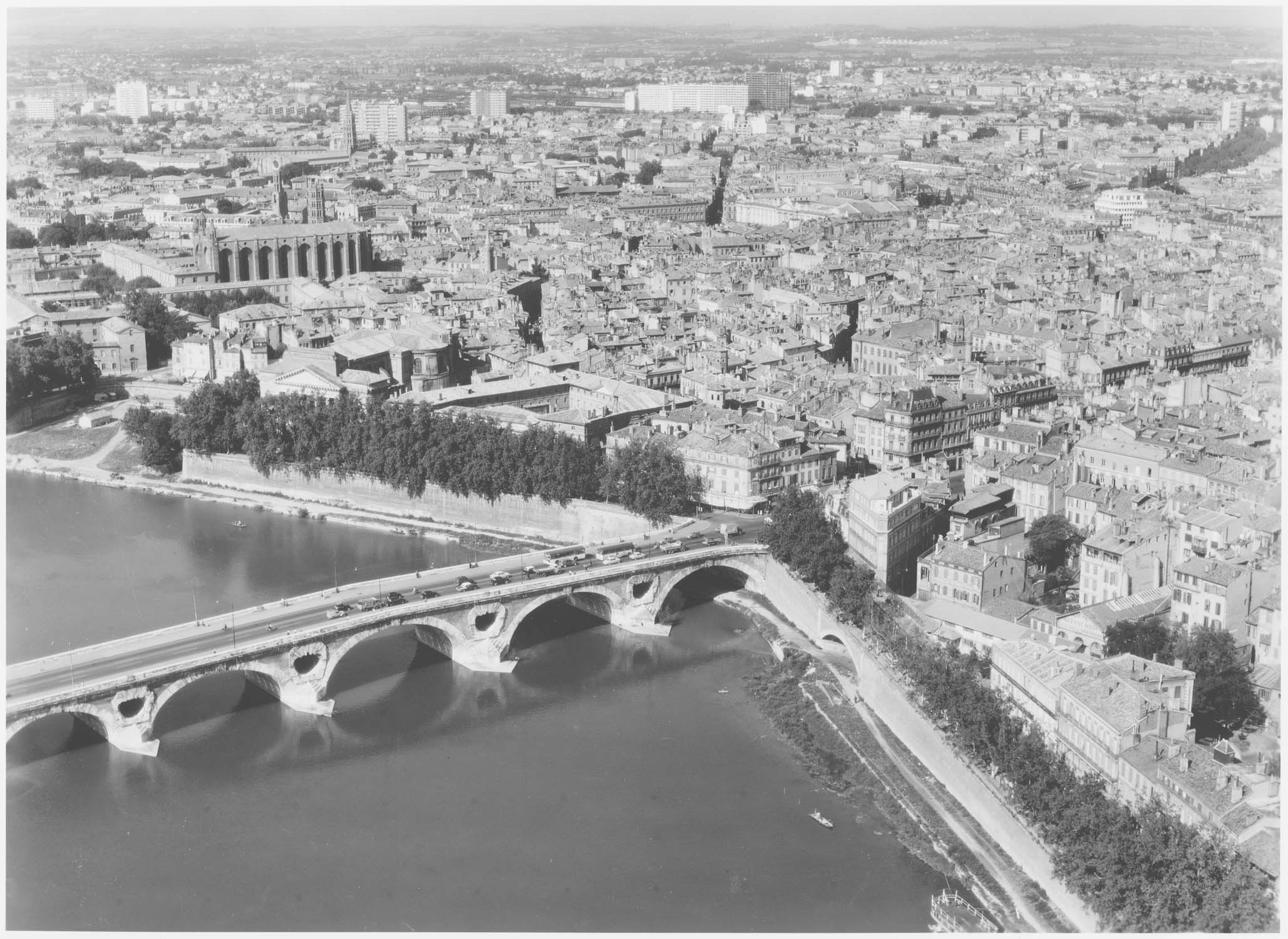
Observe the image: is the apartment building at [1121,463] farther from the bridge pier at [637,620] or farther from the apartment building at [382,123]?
the apartment building at [382,123]

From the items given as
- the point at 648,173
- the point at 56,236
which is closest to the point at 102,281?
the point at 56,236

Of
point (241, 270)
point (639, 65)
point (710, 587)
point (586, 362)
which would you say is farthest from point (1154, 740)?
point (639, 65)

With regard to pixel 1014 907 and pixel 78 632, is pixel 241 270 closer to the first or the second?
pixel 78 632

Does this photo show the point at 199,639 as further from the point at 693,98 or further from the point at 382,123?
the point at 693,98

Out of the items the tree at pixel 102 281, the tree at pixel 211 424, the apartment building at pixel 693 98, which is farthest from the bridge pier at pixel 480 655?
the apartment building at pixel 693 98

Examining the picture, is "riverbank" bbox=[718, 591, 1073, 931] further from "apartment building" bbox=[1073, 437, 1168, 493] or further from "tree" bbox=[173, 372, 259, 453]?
"tree" bbox=[173, 372, 259, 453]

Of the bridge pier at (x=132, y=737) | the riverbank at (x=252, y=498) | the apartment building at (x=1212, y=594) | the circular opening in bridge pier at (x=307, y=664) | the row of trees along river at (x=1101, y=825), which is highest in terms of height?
the apartment building at (x=1212, y=594)

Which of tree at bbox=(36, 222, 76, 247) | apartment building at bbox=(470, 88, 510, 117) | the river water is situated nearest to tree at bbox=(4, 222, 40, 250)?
tree at bbox=(36, 222, 76, 247)
